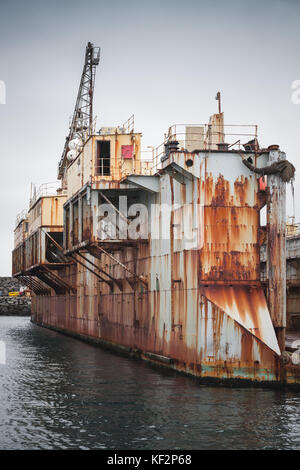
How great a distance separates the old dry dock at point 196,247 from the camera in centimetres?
2044

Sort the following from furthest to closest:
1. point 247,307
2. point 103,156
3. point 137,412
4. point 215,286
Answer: point 103,156
point 215,286
point 247,307
point 137,412

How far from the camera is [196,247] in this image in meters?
21.5

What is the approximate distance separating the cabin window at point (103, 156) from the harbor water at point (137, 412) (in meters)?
11.4

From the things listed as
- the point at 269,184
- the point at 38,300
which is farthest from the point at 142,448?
the point at 38,300

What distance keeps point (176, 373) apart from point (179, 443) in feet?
31.3

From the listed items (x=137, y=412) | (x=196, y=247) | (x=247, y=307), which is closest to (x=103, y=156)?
(x=196, y=247)

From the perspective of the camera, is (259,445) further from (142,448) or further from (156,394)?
(156,394)

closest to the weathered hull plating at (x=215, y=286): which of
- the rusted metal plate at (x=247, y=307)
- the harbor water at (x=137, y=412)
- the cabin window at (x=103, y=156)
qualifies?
the rusted metal plate at (x=247, y=307)

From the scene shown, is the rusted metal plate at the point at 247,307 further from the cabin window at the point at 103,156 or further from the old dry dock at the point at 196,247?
the cabin window at the point at 103,156

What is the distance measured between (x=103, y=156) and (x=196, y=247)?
12.7 meters

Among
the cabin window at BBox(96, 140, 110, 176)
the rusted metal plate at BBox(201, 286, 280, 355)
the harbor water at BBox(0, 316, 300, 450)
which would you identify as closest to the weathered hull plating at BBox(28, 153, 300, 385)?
the rusted metal plate at BBox(201, 286, 280, 355)

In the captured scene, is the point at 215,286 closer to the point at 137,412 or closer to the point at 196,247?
the point at 196,247

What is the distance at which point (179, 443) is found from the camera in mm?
13430

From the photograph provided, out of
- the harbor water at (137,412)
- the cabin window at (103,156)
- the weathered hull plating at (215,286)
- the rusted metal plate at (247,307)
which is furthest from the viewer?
the cabin window at (103,156)
